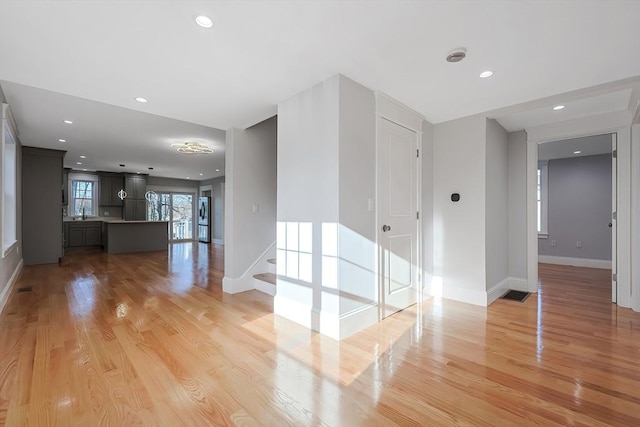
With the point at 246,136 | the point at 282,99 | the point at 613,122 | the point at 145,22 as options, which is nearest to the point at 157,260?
the point at 246,136

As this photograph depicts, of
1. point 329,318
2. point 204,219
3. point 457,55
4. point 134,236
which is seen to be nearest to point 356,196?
point 329,318

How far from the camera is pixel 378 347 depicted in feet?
7.83

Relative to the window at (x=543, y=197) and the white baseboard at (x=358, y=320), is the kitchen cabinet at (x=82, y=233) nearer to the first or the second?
the white baseboard at (x=358, y=320)

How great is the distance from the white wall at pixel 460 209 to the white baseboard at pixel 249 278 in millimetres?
2510

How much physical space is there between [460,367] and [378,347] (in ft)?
2.06

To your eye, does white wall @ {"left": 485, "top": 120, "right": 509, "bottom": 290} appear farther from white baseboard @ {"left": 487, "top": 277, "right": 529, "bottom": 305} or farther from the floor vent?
the floor vent

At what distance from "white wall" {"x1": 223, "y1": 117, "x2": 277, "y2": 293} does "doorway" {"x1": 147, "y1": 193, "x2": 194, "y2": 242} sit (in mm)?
7831

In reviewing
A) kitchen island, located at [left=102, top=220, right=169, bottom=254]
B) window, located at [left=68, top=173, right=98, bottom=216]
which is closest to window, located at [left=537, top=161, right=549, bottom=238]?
kitchen island, located at [left=102, top=220, right=169, bottom=254]

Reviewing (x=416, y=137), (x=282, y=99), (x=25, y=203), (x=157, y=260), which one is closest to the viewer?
(x=282, y=99)

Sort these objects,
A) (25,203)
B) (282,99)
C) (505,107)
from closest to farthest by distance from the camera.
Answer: (282,99), (505,107), (25,203)

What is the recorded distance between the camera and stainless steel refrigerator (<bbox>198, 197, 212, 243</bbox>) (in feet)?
35.7

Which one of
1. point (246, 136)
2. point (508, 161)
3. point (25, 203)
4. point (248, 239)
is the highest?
point (246, 136)

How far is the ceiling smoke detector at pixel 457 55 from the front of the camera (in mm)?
2188

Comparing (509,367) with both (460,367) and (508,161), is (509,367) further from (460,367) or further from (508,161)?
(508,161)
